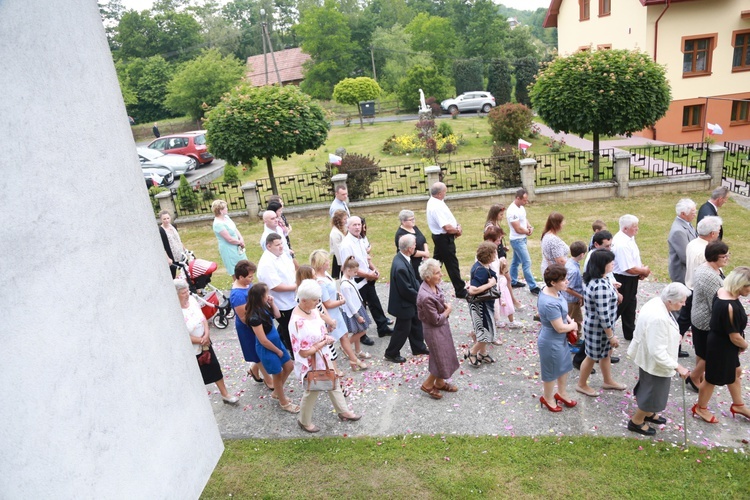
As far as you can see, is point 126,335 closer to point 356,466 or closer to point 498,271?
point 356,466

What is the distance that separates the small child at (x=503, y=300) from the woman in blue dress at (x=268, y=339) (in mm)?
2711

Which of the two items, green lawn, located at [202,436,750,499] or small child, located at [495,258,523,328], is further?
small child, located at [495,258,523,328]

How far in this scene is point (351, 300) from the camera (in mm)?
6613

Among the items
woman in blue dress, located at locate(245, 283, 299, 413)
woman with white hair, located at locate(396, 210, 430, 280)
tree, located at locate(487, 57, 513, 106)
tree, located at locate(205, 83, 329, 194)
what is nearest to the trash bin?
tree, located at locate(487, 57, 513, 106)

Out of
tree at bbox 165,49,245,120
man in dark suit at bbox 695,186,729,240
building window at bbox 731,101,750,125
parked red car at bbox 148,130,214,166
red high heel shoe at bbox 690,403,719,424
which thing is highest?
tree at bbox 165,49,245,120

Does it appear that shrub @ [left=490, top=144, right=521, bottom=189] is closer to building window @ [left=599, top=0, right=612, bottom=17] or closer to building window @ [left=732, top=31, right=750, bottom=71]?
building window @ [left=732, top=31, right=750, bottom=71]

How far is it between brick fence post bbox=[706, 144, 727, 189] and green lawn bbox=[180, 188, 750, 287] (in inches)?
18.6

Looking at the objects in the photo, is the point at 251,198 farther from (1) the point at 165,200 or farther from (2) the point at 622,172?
(2) the point at 622,172

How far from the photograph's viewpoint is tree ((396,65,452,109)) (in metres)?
35.5

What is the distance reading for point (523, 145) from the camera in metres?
14.0

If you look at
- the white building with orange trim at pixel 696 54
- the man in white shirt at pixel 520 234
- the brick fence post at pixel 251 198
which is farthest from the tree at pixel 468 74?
the man in white shirt at pixel 520 234

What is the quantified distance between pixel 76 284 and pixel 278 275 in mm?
3658

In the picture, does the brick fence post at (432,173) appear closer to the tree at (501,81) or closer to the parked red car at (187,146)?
the parked red car at (187,146)

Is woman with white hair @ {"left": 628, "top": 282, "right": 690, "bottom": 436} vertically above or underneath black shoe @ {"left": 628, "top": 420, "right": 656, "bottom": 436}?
above
